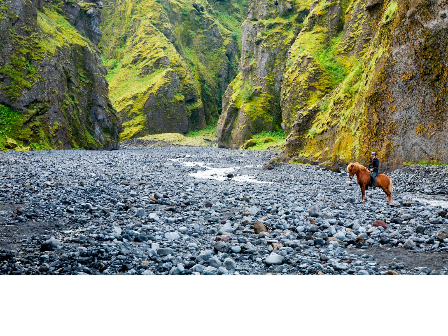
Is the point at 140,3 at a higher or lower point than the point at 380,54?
higher

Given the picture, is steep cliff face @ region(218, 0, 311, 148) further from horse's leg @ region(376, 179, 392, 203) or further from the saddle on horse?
horse's leg @ region(376, 179, 392, 203)

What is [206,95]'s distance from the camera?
346 feet

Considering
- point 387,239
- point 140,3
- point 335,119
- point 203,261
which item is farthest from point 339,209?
point 140,3

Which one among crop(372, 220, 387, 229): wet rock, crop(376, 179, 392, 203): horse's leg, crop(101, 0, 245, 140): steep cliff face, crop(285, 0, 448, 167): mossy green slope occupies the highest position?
crop(101, 0, 245, 140): steep cliff face

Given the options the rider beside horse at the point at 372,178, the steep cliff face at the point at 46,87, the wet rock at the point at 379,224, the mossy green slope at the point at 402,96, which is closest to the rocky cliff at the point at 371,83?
the mossy green slope at the point at 402,96

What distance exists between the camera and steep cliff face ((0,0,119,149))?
3030 cm

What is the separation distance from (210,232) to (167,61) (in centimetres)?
8779

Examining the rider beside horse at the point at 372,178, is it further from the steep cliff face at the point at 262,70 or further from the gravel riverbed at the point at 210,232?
the steep cliff face at the point at 262,70

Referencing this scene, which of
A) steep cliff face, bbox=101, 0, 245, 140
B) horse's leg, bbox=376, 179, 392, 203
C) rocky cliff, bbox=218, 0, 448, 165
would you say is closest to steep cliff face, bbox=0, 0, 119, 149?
rocky cliff, bbox=218, 0, 448, 165

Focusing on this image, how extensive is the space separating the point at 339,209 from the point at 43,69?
→ 1432 inches

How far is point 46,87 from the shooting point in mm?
33594

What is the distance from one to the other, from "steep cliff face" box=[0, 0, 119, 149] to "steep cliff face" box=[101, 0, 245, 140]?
30.1 meters

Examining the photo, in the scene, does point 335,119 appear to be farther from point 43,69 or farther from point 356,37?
point 43,69
